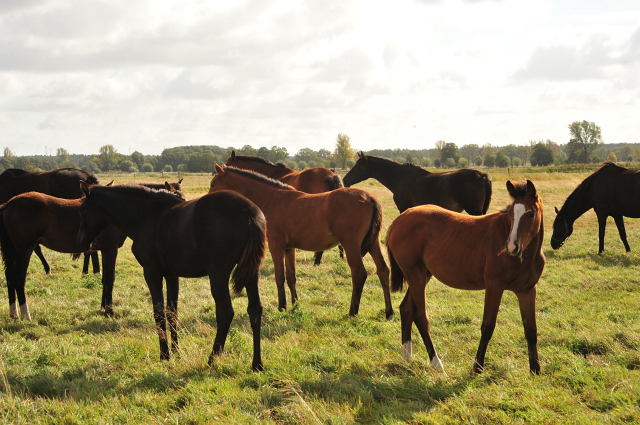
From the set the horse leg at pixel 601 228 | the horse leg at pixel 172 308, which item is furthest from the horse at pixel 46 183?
the horse leg at pixel 601 228

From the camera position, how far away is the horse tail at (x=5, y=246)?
671 centimetres

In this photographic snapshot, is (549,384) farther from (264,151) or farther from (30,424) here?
(264,151)

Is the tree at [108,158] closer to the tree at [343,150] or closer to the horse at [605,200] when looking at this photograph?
the tree at [343,150]

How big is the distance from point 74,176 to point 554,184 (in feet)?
110

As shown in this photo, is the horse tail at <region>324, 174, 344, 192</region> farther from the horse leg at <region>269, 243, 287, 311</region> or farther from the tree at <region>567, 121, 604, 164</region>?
the tree at <region>567, 121, 604, 164</region>

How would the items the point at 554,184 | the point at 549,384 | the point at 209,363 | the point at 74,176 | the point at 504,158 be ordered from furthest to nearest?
the point at 504,158
the point at 554,184
the point at 74,176
the point at 209,363
the point at 549,384

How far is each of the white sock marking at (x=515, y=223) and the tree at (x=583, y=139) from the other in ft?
336

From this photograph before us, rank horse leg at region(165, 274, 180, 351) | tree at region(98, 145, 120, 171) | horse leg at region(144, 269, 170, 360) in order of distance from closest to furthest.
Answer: horse leg at region(144, 269, 170, 360), horse leg at region(165, 274, 180, 351), tree at region(98, 145, 120, 171)

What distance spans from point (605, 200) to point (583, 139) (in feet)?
317

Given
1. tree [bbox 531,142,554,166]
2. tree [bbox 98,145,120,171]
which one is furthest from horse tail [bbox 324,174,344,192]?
tree [bbox 98,145,120,171]

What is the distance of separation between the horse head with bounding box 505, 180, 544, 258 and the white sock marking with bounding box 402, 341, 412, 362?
173 centimetres

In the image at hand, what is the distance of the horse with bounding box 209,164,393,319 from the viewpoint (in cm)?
664

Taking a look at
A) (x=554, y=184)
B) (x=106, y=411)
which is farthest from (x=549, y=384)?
(x=554, y=184)

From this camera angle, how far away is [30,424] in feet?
11.6
